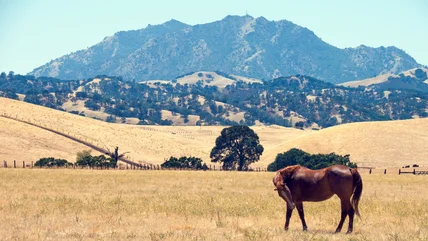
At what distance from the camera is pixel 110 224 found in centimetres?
2097

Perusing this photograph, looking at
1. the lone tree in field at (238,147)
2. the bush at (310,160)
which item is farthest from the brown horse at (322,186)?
the lone tree in field at (238,147)

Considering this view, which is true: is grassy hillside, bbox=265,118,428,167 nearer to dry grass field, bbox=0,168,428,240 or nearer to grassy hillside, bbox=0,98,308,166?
grassy hillside, bbox=0,98,308,166

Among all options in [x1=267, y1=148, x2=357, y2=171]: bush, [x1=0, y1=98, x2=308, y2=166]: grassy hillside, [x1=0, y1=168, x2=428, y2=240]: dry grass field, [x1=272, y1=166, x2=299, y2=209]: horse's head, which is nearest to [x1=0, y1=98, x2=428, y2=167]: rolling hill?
[x1=0, y1=98, x2=308, y2=166]: grassy hillside

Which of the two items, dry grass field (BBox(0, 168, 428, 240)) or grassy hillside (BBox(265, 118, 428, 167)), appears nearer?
dry grass field (BBox(0, 168, 428, 240))

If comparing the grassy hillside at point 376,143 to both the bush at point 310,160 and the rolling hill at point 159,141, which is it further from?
the bush at point 310,160

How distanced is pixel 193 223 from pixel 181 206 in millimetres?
5096

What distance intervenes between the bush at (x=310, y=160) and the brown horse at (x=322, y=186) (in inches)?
2698

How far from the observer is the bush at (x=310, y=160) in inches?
3561

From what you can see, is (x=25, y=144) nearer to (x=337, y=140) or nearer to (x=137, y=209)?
(x=337, y=140)

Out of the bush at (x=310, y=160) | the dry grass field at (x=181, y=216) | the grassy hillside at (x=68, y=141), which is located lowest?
the dry grass field at (x=181, y=216)

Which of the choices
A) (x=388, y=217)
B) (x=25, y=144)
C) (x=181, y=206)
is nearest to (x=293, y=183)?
(x=388, y=217)

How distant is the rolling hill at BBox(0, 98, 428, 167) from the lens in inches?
4284

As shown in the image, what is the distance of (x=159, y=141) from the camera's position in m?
153

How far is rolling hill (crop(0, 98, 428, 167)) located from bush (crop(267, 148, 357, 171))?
20.5 meters
